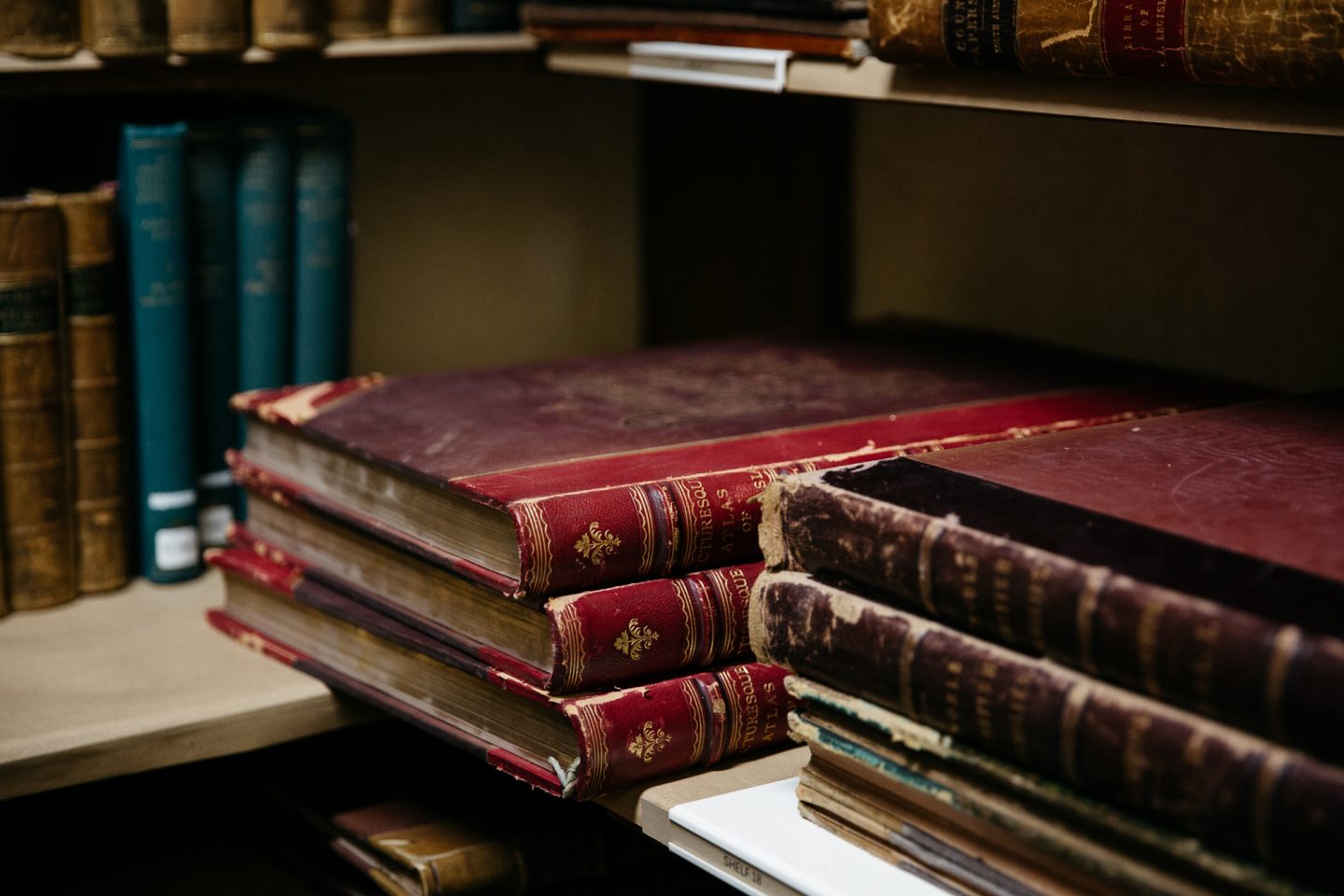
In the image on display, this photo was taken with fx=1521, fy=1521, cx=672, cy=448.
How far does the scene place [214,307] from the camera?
3.77ft

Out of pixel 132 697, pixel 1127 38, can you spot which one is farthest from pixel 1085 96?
pixel 132 697

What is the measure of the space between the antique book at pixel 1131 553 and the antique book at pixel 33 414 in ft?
1.95

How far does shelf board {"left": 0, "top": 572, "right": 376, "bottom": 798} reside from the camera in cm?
90

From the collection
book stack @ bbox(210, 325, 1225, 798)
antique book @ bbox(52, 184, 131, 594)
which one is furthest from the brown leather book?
book stack @ bbox(210, 325, 1225, 798)

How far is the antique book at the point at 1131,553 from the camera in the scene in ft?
1.75

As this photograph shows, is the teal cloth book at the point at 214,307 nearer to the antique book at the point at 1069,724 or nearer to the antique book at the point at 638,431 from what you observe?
the antique book at the point at 638,431

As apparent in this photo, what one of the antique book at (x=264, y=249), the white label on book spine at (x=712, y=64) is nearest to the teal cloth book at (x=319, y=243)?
the antique book at (x=264, y=249)

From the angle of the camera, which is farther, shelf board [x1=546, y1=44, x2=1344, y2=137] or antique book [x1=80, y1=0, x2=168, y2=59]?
antique book [x1=80, y1=0, x2=168, y2=59]

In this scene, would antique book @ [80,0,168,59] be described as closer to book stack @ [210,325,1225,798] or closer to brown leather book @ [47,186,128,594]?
brown leather book @ [47,186,128,594]

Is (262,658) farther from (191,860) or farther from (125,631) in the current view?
(191,860)

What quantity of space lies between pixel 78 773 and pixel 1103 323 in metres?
0.89

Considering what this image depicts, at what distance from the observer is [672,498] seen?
785mm

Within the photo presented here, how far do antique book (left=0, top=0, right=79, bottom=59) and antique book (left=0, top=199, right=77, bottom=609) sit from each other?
10cm

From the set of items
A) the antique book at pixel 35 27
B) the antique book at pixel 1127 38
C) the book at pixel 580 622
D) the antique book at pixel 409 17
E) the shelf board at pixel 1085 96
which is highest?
the antique book at pixel 409 17
